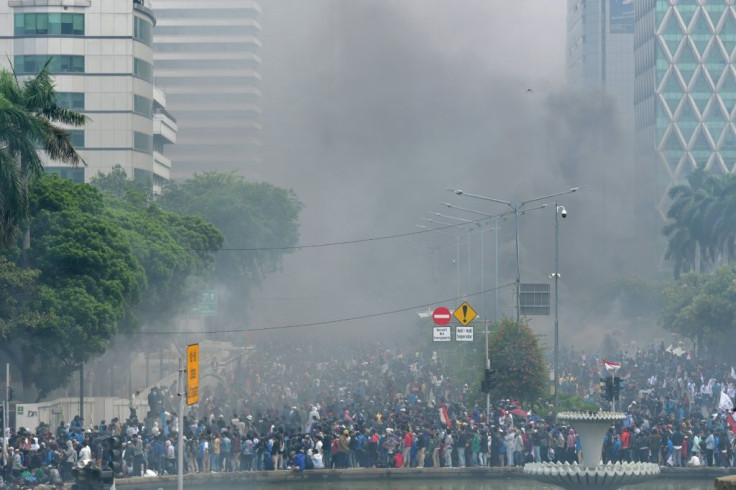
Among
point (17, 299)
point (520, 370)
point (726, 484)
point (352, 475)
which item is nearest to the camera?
point (726, 484)

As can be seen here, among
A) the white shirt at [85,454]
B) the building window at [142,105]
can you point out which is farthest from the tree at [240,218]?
the white shirt at [85,454]

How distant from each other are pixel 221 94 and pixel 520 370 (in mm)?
76427

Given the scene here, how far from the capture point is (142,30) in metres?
108

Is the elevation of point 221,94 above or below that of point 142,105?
above

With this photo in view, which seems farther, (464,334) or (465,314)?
(464,334)

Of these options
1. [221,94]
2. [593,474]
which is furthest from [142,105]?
[593,474]

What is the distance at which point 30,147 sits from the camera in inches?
1873

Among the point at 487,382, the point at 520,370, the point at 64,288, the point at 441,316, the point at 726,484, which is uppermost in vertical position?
the point at 64,288

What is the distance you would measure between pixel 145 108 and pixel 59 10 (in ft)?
34.6

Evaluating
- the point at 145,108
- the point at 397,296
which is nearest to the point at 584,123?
the point at 397,296

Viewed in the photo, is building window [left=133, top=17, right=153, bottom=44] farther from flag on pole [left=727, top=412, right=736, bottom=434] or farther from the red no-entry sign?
flag on pole [left=727, top=412, right=736, bottom=434]

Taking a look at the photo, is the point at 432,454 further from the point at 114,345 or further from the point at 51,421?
the point at 114,345

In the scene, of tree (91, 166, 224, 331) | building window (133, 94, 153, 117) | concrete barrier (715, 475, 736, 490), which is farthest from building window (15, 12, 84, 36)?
concrete barrier (715, 475, 736, 490)

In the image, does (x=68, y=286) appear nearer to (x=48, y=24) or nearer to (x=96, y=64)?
(x=48, y=24)
